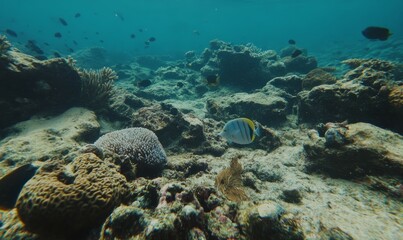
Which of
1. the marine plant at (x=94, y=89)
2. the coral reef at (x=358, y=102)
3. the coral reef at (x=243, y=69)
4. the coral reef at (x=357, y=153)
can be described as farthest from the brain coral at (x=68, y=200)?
the coral reef at (x=243, y=69)

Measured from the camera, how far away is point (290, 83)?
451 inches

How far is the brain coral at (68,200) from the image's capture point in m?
2.45

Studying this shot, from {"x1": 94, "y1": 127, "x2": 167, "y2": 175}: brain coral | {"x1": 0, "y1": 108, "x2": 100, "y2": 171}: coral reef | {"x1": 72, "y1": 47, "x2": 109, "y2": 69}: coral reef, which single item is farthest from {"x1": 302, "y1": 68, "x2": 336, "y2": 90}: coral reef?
{"x1": 72, "y1": 47, "x2": 109, "y2": 69}: coral reef

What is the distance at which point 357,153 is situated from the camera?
4.60 metres

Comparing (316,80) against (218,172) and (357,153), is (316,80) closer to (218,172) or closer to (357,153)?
(357,153)

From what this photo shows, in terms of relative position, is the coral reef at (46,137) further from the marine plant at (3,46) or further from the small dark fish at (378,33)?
the small dark fish at (378,33)

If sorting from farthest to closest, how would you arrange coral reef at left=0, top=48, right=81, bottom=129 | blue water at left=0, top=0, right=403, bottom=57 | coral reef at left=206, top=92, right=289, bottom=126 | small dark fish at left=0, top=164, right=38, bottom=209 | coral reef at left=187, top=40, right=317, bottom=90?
blue water at left=0, top=0, right=403, bottom=57, coral reef at left=187, top=40, right=317, bottom=90, coral reef at left=206, top=92, right=289, bottom=126, coral reef at left=0, top=48, right=81, bottom=129, small dark fish at left=0, top=164, right=38, bottom=209

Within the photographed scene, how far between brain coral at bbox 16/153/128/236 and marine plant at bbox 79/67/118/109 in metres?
5.13

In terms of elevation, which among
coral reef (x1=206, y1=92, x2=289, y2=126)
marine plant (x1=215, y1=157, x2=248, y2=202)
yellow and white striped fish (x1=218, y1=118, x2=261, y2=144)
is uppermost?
coral reef (x1=206, y1=92, x2=289, y2=126)

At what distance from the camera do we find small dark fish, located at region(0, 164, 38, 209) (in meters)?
3.23

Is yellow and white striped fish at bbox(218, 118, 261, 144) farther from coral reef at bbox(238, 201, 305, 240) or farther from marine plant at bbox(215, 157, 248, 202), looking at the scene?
coral reef at bbox(238, 201, 305, 240)

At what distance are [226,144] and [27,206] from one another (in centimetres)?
501

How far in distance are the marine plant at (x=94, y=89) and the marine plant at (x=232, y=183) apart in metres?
5.25

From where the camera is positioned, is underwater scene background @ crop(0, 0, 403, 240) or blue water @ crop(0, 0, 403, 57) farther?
blue water @ crop(0, 0, 403, 57)
